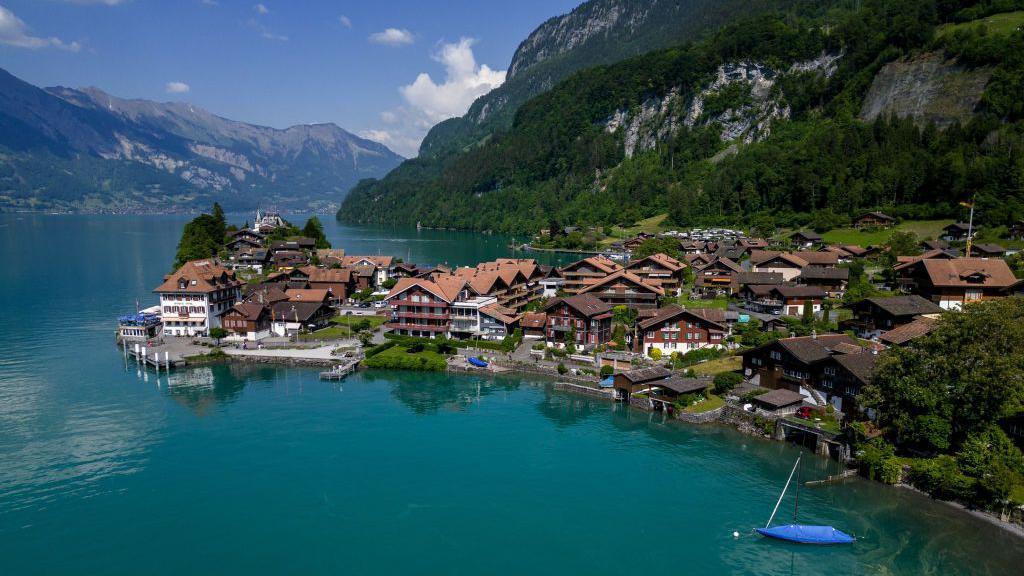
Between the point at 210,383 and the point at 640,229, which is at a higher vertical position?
the point at 640,229

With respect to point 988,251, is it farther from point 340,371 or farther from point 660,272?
point 340,371

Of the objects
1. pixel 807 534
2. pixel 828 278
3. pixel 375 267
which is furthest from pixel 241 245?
pixel 807 534

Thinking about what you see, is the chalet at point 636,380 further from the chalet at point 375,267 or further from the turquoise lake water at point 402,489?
the chalet at point 375,267

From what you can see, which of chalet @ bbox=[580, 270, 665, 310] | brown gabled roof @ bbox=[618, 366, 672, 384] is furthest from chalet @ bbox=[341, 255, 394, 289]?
brown gabled roof @ bbox=[618, 366, 672, 384]

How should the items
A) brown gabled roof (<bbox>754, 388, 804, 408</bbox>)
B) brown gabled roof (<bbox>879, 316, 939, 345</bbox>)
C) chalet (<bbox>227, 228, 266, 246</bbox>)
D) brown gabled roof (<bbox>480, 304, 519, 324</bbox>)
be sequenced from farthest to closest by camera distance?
chalet (<bbox>227, 228, 266, 246</bbox>) → brown gabled roof (<bbox>480, 304, 519, 324</bbox>) → brown gabled roof (<bbox>879, 316, 939, 345</bbox>) → brown gabled roof (<bbox>754, 388, 804, 408</bbox>)

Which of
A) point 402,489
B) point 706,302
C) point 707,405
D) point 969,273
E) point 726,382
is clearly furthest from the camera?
point 706,302

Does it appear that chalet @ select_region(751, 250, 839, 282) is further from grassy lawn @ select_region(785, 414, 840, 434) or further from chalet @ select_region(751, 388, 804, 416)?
grassy lawn @ select_region(785, 414, 840, 434)

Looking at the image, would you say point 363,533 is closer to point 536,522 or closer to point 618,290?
point 536,522
